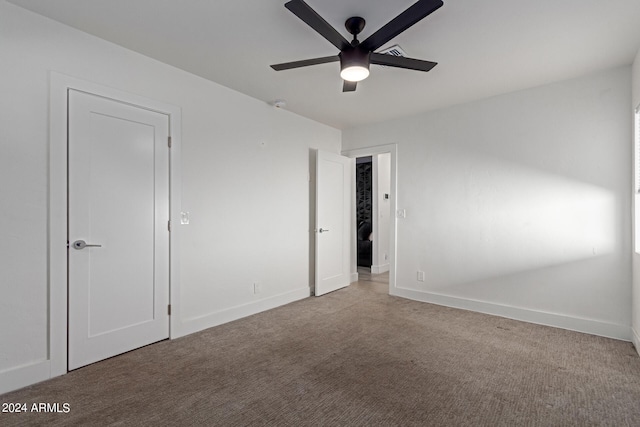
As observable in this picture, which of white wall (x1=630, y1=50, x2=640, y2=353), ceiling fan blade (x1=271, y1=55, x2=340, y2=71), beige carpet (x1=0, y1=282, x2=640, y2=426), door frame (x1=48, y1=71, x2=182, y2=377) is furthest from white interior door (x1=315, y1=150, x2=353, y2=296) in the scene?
white wall (x1=630, y1=50, x2=640, y2=353)

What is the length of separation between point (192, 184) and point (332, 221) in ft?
Answer: 7.23

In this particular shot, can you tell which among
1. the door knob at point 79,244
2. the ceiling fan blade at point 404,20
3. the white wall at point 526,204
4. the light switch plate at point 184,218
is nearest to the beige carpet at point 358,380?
the white wall at point 526,204

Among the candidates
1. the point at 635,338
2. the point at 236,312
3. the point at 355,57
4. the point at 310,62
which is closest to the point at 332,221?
the point at 236,312

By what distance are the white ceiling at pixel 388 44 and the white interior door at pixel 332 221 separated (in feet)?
4.51

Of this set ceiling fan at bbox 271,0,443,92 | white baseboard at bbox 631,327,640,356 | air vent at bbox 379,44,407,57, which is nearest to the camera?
ceiling fan at bbox 271,0,443,92

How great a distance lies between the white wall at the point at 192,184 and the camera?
2.16 meters

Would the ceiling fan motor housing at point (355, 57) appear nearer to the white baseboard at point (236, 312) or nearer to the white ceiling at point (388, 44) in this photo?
the white ceiling at point (388, 44)

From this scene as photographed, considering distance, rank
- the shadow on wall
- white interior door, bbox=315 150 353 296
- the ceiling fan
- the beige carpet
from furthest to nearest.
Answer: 1. white interior door, bbox=315 150 353 296
2. the shadow on wall
3. the beige carpet
4. the ceiling fan

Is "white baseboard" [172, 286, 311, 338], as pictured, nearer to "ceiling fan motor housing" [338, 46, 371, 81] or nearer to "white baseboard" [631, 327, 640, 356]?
"ceiling fan motor housing" [338, 46, 371, 81]

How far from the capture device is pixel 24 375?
2188 millimetres

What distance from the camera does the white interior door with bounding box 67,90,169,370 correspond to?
8.07 ft

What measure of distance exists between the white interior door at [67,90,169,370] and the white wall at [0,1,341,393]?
0.56 feet

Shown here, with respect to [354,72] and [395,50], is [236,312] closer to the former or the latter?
[354,72]

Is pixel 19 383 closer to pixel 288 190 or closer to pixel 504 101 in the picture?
pixel 288 190
